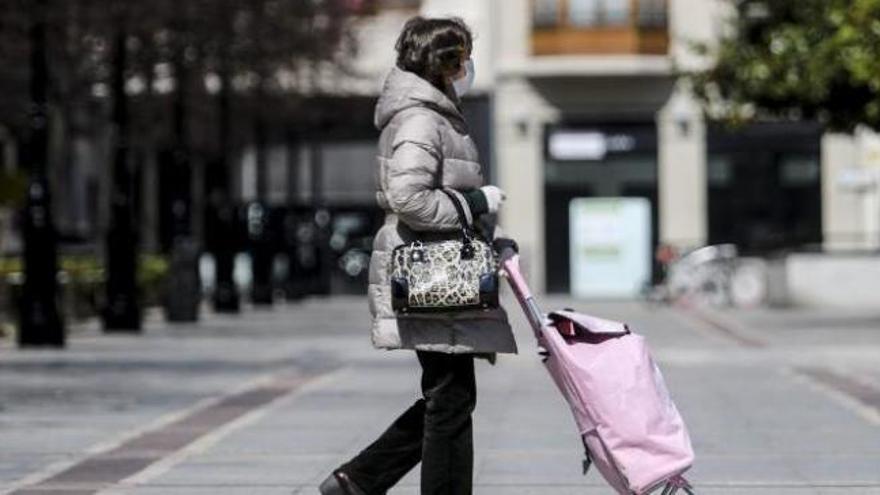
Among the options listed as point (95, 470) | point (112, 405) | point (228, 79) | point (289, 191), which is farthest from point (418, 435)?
Result: point (289, 191)

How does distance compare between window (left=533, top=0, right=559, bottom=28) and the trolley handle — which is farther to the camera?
window (left=533, top=0, right=559, bottom=28)

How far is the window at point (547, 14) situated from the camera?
2170 inches

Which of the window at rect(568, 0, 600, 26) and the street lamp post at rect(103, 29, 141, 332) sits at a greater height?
the window at rect(568, 0, 600, 26)

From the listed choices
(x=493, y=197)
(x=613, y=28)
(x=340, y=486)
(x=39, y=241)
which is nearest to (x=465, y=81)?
(x=493, y=197)

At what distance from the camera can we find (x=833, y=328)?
109 feet

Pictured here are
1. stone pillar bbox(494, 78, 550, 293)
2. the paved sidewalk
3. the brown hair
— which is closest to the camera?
the brown hair

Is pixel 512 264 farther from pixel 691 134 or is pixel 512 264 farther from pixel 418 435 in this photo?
pixel 691 134

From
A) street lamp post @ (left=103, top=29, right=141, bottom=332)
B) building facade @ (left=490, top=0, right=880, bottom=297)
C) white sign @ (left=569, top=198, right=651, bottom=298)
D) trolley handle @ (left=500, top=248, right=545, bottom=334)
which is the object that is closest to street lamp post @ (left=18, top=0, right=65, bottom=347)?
street lamp post @ (left=103, top=29, right=141, bottom=332)

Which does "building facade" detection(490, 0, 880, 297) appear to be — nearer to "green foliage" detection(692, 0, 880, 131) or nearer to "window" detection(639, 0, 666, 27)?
"window" detection(639, 0, 666, 27)

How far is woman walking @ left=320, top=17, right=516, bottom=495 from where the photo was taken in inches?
356

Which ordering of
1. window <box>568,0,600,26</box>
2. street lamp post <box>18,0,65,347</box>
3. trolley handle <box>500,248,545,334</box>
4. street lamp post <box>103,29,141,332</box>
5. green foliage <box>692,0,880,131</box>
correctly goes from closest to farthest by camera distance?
trolley handle <box>500,248,545,334</box> < street lamp post <box>18,0,65,347</box> < green foliage <box>692,0,880,131</box> < street lamp post <box>103,29,141,332</box> < window <box>568,0,600,26</box>

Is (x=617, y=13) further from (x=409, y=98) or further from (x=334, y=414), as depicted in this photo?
(x=409, y=98)

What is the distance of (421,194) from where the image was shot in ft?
29.5

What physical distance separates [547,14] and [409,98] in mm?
46190
